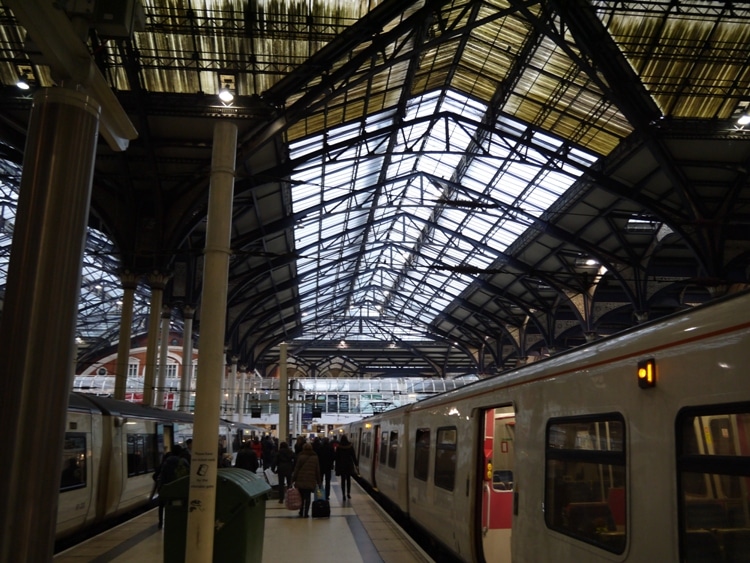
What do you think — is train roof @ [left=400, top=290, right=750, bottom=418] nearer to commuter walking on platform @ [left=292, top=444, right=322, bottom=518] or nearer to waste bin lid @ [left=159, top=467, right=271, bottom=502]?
waste bin lid @ [left=159, top=467, right=271, bottom=502]

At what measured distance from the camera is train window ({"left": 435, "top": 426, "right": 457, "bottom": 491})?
8.42 m

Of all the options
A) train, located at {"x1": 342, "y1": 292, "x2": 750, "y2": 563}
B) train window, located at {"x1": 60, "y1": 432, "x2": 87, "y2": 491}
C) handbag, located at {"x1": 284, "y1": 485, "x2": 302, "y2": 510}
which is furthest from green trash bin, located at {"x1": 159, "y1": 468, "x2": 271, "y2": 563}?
handbag, located at {"x1": 284, "y1": 485, "x2": 302, "y2": 510}

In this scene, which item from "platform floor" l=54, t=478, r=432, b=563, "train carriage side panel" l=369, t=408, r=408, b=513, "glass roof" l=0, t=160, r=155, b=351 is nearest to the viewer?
"platform floor" l=54, t=478, r=432, b=563

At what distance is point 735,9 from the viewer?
13.5 m

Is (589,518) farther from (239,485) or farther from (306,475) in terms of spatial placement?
(306,475)

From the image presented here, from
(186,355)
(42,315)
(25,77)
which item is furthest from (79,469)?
(186,355)

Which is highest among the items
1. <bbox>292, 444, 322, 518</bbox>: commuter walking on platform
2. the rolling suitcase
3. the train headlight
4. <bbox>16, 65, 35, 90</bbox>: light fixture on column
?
<bbox>16, 65, 35, 90</bbox>: light fixture on column

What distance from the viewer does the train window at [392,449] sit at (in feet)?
45.6

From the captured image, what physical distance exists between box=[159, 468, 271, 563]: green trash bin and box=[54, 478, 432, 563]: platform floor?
5.55ft

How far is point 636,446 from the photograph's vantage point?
3879mm

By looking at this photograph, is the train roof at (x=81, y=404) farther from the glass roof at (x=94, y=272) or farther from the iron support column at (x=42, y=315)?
the iron support column at (x=42, y=315)

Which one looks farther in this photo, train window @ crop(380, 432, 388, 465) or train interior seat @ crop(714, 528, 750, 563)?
train window @ crop(380, 432, 388, 465)

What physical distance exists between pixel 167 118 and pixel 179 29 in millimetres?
3184

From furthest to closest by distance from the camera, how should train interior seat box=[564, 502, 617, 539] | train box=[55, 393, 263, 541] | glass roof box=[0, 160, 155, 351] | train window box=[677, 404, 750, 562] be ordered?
glass roof box=[0, 160, 155, 351] < train box=[55, 393, 263, 541] < train interior seat box=[564, 502, 617, 539] < train window box=[677, 404, 750, 562]
